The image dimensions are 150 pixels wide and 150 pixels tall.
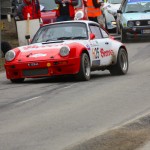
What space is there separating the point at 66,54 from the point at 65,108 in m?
3.52

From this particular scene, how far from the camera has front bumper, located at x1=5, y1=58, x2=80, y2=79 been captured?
14172 millimetres

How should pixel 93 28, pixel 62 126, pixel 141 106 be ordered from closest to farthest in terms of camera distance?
pixel 62 126
pixel 141 106
pixel 93 28

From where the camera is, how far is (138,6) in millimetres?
26719

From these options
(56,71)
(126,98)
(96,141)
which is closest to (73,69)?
(56,71)

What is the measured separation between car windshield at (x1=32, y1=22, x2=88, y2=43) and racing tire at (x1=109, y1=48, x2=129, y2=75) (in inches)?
53.5

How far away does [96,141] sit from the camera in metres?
7.66

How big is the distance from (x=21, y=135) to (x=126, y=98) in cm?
367

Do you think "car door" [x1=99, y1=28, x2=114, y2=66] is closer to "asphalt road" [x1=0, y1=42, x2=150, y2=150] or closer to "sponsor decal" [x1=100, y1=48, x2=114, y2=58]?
"sponsor decal" [x1=100, y1=48, x2=114, y2=58]

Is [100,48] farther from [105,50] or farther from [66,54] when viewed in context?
[66,54]

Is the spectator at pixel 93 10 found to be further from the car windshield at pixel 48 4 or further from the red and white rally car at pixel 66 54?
the red and white rally car at pixel 66 54

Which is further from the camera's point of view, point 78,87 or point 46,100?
point 78,87

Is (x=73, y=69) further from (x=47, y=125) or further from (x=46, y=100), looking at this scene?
(x=47, y=125)

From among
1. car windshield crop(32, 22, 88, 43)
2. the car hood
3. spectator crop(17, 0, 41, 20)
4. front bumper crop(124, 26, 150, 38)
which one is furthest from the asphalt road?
the car hood

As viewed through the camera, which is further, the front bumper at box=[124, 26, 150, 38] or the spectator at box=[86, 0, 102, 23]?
the front bumper at box=[124, 26, 150, 38]
